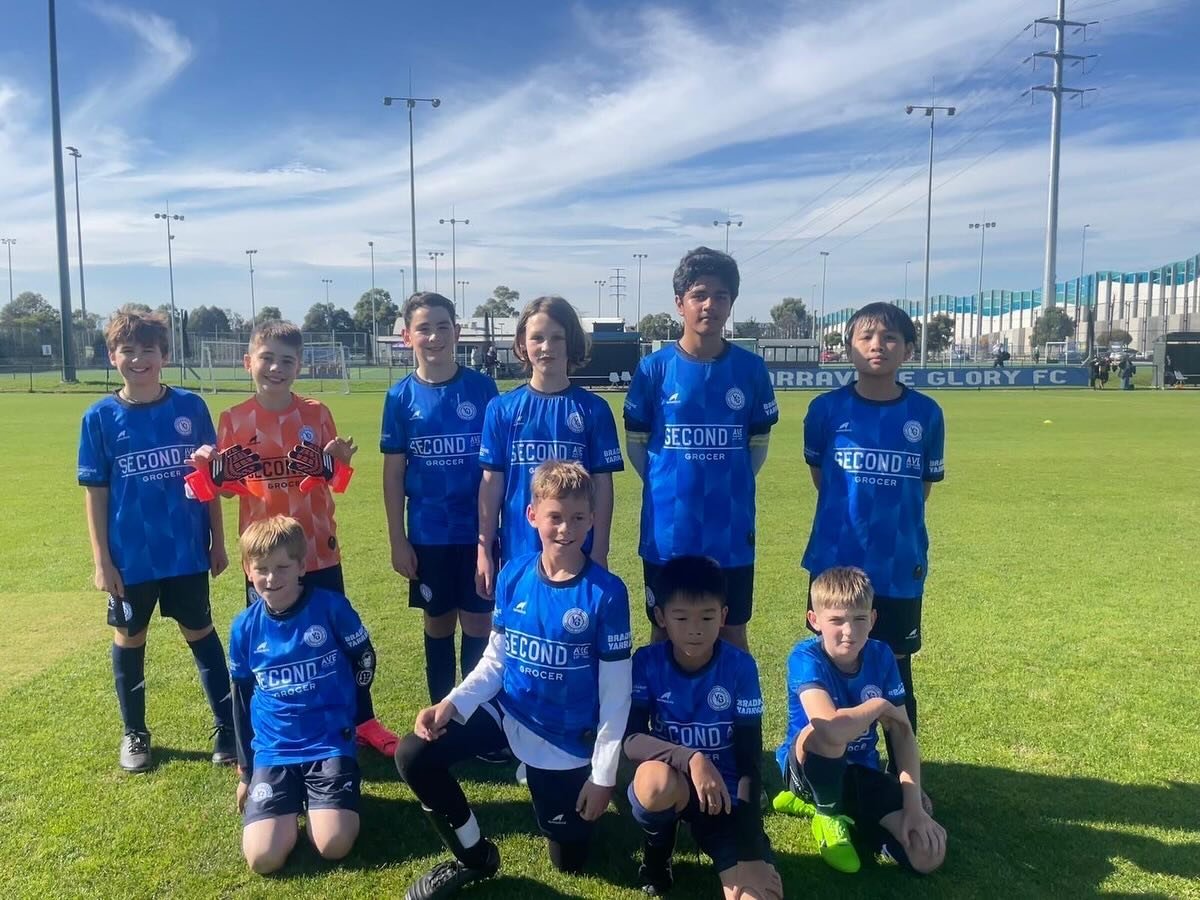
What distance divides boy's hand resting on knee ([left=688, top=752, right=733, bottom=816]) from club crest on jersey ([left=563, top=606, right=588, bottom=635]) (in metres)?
0.60

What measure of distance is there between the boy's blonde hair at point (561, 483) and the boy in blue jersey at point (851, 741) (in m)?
1.01

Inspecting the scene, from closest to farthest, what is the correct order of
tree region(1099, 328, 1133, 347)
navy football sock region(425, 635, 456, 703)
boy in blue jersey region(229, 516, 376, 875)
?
boy in blue jersey region(229, 516, 376, 875) < navy football sock region(425, 635, 456, 703) < tree region(1099, 328, 1133, 347)

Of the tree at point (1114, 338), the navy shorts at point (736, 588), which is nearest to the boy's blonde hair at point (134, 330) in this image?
the navy shorts at point (736, 588)

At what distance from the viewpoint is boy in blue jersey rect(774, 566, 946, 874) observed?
287 cm

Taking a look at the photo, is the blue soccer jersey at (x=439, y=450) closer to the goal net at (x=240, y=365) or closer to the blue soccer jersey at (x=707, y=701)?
the blue soccer jersey at (x=707, y=701)

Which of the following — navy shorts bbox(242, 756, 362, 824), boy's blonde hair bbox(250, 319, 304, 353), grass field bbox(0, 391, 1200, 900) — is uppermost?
boy's blonde hair bbox(250, 319, 304, 353)

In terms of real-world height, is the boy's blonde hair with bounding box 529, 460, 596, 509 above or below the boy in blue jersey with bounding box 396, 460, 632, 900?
above

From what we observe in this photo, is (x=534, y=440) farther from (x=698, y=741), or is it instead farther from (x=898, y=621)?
(x=898, y=621)

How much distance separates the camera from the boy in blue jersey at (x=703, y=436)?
3430 mm

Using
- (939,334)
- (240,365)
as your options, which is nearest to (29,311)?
(240,365)

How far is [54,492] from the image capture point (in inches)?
404

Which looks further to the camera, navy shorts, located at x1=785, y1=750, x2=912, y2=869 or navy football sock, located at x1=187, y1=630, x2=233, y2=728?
navy football sock, located at x1=187, y1=630, x2=233, y2=728

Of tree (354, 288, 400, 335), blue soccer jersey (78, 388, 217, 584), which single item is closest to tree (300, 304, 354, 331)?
tree (354, 288, 400, 335)

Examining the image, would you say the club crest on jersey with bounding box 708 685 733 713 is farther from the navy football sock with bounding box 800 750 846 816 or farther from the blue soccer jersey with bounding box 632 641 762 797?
the navy football sock with bounding box 800 750 846 816
